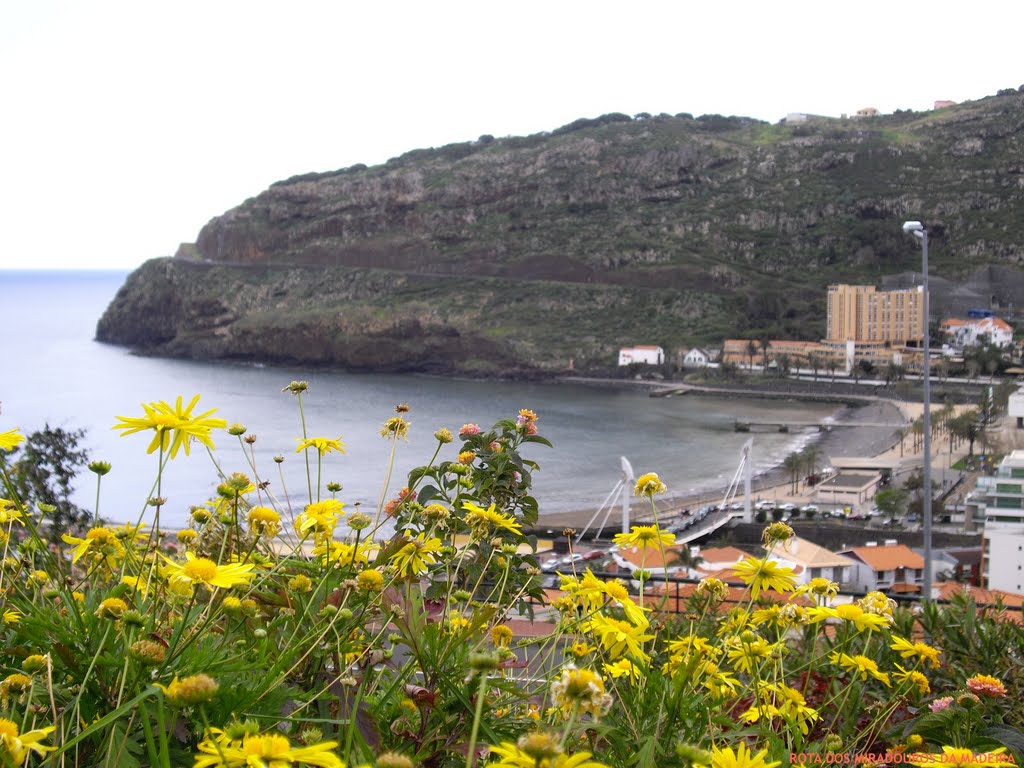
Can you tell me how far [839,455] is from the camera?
33688 millimetres

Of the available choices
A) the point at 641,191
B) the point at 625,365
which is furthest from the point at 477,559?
the point at 641,191

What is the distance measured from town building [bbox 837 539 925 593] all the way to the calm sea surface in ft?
23.7

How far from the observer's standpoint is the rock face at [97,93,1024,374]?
205 feet

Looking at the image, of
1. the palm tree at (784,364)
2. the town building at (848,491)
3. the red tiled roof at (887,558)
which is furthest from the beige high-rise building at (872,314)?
the red tiled roof at (887,558)

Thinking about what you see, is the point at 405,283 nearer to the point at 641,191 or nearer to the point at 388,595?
the point at 641,191

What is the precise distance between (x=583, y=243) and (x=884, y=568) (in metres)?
55.8

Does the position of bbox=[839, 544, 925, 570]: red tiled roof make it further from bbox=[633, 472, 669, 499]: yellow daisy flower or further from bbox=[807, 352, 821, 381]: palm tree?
bbox=[807, 352, 821, 381]: palm tree

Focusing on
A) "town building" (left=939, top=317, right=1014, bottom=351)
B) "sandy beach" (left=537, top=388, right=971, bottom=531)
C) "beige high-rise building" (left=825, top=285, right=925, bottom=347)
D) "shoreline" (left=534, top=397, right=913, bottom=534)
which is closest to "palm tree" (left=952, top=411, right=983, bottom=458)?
"sandy beach" (left=537, top=388, right=971, bottom=531)

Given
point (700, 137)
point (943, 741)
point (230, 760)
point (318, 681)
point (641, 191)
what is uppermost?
point (700, 137)

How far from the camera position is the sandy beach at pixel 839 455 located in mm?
24656

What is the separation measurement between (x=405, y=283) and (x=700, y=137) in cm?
2993

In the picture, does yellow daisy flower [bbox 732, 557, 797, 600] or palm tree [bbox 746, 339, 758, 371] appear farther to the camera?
palm tree [bbox 746, 339, 758, 371]

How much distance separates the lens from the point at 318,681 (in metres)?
1.23

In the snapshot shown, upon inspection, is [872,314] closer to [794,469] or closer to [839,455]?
[839,455]
